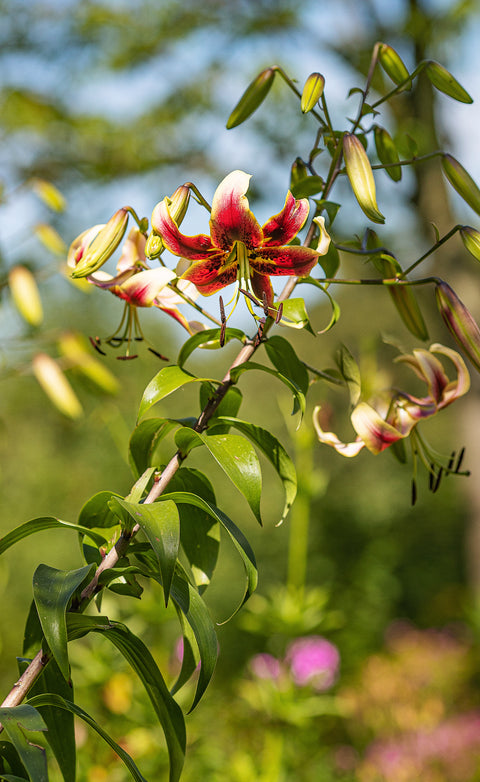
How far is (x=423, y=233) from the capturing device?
3037mm

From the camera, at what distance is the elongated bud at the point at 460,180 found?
0.40m

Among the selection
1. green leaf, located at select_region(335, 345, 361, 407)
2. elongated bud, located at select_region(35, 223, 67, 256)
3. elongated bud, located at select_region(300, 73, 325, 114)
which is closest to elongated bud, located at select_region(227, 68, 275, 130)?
elongated bud, located at select_region(300, 73, 325, 114)

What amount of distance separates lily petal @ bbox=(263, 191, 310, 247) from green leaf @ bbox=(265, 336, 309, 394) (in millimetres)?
56

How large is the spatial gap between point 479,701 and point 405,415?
86.1 inches

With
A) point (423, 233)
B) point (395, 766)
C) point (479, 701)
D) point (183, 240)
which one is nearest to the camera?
point (183, 240)

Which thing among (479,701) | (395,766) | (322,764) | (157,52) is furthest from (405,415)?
(157,52)

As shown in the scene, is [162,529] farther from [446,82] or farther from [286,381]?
[446,82]

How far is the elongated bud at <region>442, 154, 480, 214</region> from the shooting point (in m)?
0.40

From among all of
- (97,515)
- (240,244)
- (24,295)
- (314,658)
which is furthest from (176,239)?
(314,658)

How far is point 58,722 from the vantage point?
289 mm

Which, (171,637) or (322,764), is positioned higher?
(322,764)

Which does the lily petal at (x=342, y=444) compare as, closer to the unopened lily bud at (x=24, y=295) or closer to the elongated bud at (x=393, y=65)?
the elongated bud at (x=393, y=65)

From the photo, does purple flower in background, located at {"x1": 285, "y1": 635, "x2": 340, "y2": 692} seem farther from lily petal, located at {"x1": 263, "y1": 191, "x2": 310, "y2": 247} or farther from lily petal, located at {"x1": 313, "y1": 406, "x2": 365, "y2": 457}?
lily petal, located at {"x1": 263, "y1": 191, "x2": 310, "y2": 247}

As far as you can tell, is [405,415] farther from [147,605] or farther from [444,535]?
[444,535]
